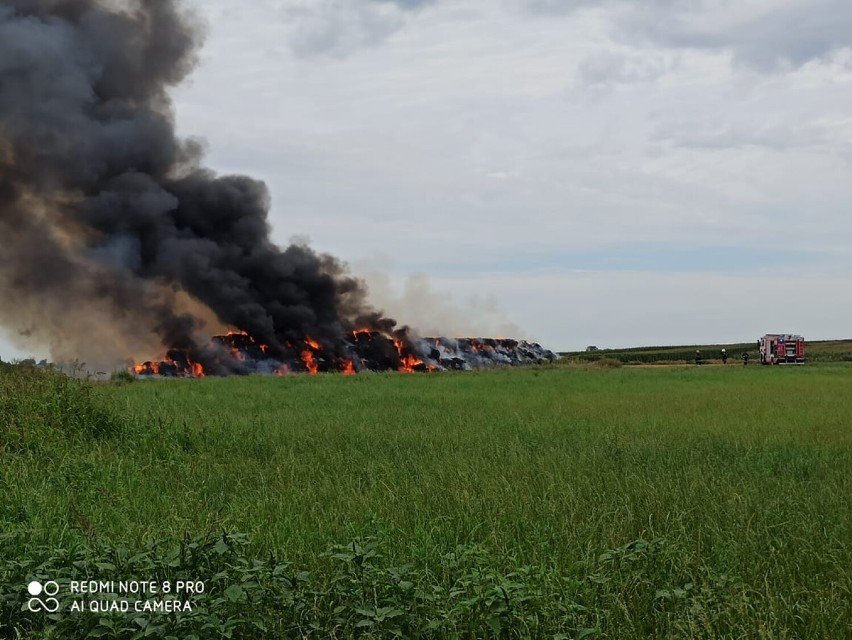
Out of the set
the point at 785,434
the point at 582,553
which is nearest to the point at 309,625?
the point at 582,553

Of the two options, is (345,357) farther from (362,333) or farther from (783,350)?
(783,350)

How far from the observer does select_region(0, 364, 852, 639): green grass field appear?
5.44m

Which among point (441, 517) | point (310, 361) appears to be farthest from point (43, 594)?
point (310, 361)

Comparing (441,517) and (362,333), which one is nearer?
(441,517)

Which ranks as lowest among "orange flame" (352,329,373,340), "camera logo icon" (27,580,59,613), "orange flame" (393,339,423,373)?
"camera logo icon" (27,580,59,613)

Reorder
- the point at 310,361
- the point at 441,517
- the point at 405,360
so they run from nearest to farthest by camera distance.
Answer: the point at 441,517
the point at 310,361
the point at 405,360

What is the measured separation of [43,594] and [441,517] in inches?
141

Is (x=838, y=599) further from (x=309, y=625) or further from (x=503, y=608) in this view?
(x=309, y=625)

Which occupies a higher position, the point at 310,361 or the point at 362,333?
the point at 362,333

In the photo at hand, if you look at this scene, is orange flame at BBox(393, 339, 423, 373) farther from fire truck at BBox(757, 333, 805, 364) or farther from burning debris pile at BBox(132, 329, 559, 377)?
fire truck at BBox(757, 333, 805, 364)

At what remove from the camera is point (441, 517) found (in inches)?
297

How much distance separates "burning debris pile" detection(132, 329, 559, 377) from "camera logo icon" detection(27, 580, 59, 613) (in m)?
33.8

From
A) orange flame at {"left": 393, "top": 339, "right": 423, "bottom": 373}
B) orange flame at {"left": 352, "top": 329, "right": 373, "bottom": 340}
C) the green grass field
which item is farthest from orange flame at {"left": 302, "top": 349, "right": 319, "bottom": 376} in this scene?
the green grass field

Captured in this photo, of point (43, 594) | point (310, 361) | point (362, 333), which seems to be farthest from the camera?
point (362, 333)
